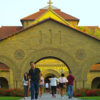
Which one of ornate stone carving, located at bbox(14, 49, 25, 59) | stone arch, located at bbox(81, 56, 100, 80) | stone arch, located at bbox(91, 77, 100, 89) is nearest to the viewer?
ornate stone carving, located at bbox(14, 49, 25, 59)

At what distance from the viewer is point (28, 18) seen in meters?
62.5

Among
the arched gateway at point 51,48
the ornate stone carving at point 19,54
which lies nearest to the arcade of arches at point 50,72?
the arched gateway at point 51,48

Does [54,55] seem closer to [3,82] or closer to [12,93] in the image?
[12,93]

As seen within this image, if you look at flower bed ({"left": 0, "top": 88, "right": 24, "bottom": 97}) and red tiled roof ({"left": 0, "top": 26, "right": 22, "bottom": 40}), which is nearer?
→ flower bed ({"left": 0, "top": 88, "right": 24, "bottom": 97})

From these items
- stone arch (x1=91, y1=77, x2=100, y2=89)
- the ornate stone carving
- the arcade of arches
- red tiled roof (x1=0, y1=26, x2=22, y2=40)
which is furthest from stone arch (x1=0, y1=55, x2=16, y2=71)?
red tiled roof (x1=0, y1=26, x2=22, y2=40)

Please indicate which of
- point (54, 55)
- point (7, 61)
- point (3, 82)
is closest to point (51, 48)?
point (54, 55)

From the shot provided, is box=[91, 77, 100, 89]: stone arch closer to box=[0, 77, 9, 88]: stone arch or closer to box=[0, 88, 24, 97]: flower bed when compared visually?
box=[0, 77, 9, 88]: stone arch

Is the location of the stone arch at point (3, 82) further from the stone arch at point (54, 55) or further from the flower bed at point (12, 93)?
the flower bed at point (12, 93)

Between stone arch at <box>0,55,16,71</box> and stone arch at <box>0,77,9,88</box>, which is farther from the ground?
stone arch at <box>0,55,16,71</box>

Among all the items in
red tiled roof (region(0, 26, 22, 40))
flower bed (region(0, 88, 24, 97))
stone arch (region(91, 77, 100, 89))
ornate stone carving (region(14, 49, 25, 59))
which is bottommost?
flower bed (region(0, 88, 24, 97))

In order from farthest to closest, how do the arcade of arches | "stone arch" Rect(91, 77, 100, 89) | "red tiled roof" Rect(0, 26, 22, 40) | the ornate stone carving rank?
"red tiled roof" Rect(0, 26, 22, 40) → "stone arch" Rect(91, 77, 100, 89) → the arcade of arches → the ornate stone carving

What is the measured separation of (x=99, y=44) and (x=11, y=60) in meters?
10.0

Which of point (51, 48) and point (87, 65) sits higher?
point (51, 48)

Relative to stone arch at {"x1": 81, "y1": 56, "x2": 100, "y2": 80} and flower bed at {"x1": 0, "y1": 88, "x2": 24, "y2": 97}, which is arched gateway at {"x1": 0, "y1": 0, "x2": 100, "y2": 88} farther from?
flower bed at {"x1": 0, "y1": 88, "x2": 24, "y2": 97}
